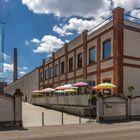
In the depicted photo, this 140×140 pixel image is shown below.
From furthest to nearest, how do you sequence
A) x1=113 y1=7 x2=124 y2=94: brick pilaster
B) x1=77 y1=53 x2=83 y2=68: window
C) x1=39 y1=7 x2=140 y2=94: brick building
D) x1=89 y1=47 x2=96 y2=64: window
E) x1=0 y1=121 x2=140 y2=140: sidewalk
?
x1=77 y1=53 x2=83 y2=68: window, x1=89 y1=47 x2=96 y2=64: window, x1=39 y1=7 x2=140 y2=94: brick building, x1=113 y1=7 x2=124 y2=94: brick pilaster, x1=0 y1=121 x2=140 y2=140: sidewalk

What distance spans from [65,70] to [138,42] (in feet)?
55.7

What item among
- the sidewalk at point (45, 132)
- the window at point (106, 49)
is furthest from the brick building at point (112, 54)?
the sidewalk at point (45, 132)

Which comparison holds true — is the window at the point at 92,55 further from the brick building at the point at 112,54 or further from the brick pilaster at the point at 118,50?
the brick pilaster at the point at 118,50

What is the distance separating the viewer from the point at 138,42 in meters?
36.1

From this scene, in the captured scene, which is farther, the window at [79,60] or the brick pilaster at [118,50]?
the window at [79,60]

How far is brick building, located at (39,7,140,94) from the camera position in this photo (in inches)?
1348

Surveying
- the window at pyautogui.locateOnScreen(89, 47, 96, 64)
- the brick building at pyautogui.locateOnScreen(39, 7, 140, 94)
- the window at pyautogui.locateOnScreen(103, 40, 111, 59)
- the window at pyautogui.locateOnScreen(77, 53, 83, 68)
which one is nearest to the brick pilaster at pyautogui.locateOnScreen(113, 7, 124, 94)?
the brick building at pyautogui.locateOnScreen(39, 7, 140, 94)

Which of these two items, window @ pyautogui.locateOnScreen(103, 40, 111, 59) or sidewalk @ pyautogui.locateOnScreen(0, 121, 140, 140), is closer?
sidewalk @ pyautogui.locateOnScreen(0, 121, 140, 140)

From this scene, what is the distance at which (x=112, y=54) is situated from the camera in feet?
116

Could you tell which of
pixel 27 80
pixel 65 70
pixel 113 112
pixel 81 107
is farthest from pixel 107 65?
pixel 27 80

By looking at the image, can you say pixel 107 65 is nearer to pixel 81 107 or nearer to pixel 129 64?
pixel 129 64

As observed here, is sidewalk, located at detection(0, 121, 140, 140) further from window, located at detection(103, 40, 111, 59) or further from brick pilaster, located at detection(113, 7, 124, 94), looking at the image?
window, located at detection(103, 40, 111, 59)

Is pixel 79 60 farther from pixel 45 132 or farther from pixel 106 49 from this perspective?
pixel 45 132

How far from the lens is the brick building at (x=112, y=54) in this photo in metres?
34.2
